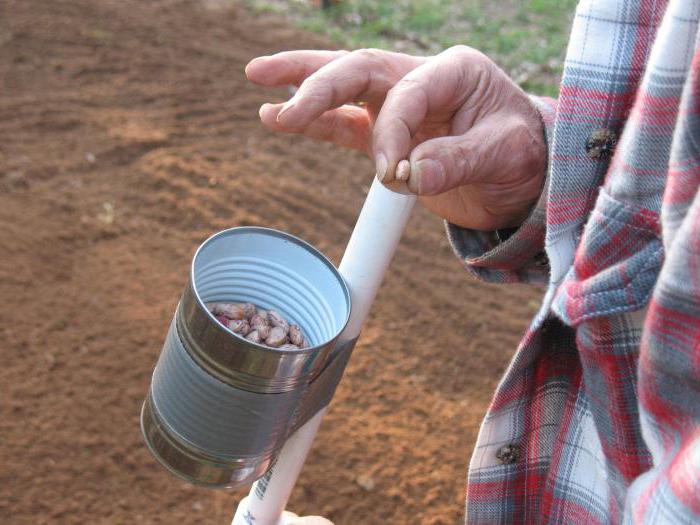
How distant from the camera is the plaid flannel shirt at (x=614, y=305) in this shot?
32.3 inches

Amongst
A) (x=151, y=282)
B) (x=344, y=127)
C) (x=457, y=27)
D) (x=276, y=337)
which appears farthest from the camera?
(x=457, y=27)

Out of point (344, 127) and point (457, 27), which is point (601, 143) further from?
point (457, 27)

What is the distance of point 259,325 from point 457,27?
4.64 metres

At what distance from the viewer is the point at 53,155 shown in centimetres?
346

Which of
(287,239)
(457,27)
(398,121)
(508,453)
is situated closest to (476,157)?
(398,121)

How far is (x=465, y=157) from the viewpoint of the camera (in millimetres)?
1225

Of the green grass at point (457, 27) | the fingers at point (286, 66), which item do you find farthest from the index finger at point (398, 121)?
the green grass at point (457, 27)

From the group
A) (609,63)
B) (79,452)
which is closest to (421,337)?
(79,452)

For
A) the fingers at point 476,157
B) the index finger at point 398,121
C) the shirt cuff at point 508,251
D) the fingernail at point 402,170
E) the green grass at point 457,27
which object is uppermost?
the index finger at point 398,121

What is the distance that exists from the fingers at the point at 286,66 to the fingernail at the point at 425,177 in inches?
12.3

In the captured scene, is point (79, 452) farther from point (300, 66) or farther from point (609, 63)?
point (609, 63)

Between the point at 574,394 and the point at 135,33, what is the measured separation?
12.8 feet

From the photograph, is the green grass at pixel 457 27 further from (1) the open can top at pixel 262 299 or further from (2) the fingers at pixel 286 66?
(1) the open can top at pixel 262 299

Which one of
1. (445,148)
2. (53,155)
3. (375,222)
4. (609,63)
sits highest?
(609,63)
